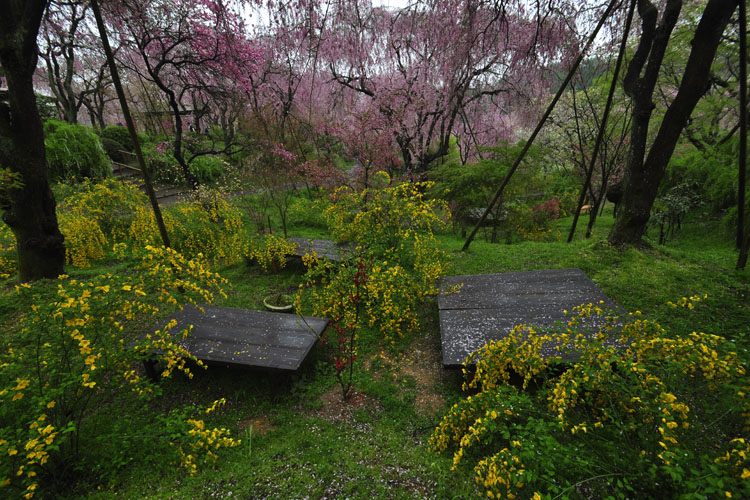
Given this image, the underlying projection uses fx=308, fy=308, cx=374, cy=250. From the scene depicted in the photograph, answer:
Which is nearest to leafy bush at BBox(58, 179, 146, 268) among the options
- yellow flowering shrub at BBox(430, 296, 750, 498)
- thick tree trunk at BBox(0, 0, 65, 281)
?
thick tree trunk at BBox(0, 0, 65, 281)

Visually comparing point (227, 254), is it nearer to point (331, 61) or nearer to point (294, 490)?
point (294, 490)

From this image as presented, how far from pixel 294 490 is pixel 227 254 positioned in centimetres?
572

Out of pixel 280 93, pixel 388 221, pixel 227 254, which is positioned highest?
pixel 280 93

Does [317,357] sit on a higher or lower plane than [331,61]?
lower

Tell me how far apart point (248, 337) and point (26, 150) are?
14.9 ft

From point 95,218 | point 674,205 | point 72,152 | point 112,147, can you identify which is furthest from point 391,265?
point 112,147

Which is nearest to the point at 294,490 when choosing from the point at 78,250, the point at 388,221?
the point at 388,221

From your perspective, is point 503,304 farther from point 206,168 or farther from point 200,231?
point 206,168

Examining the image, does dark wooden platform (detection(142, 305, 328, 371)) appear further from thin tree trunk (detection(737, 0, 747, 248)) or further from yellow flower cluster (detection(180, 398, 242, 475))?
thin tree trunk (detection(737, 0, 747, 248))

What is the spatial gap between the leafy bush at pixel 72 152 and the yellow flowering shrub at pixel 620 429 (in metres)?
11.7

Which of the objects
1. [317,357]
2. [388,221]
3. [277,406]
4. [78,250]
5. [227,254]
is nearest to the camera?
[277,406]

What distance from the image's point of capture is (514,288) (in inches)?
161

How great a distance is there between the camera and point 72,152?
9.09 meters

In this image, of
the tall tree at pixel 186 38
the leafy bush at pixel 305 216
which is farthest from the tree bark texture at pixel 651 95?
the leafy bush at pixel 305 216
